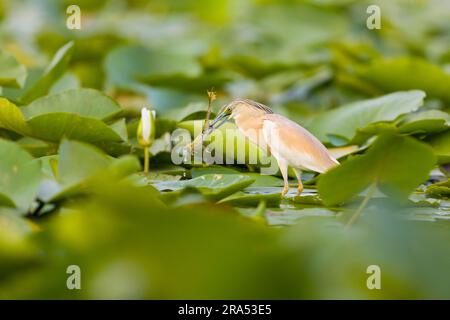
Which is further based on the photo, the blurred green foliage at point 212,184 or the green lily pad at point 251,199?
the green lily pad at point 251,199

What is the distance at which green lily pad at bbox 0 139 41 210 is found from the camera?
1.37 m

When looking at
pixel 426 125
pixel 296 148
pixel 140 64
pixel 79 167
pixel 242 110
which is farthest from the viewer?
pixel 140 64

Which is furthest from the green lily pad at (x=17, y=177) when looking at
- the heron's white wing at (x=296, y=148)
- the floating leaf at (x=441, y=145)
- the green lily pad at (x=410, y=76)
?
the green lily pad at (x=410, y=76)

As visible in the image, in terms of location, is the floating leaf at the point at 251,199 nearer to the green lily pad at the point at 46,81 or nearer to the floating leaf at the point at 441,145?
the floating leaf at the point at 441,145

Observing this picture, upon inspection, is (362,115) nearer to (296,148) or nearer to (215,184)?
(296,148)

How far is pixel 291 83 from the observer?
10.9ft

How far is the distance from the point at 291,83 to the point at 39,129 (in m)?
1.70

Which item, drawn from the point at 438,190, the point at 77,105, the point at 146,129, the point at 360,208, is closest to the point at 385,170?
the point at 360,208

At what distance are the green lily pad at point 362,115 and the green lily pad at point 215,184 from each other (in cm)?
55

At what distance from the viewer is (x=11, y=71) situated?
2.07 m

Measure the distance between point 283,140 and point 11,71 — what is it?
76 cm

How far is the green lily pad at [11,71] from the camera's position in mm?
2055
